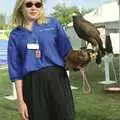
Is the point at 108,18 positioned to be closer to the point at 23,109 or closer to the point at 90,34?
the point at 90,34

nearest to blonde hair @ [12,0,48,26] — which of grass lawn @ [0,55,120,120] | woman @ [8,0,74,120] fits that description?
woman @ [8,0,74,120]

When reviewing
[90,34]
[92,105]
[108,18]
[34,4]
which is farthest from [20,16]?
[108,18]

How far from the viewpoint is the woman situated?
3.13 metres

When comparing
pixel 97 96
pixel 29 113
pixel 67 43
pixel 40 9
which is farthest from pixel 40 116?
pixel 97 96

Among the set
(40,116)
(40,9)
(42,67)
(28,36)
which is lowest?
(40,116)

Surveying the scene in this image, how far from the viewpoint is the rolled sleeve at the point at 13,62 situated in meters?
3.19

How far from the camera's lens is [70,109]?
127 inches

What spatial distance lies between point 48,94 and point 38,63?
240mm

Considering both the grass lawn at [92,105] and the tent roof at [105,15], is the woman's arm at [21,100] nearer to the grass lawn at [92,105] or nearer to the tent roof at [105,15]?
the grass lawn at [92,105]

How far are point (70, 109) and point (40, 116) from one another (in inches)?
9.2

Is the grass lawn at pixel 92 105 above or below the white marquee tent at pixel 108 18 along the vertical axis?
below

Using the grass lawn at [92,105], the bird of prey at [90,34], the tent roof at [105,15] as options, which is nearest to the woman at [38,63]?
the bird of prey at [90,34]

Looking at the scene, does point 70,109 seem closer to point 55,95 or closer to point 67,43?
point 55,95

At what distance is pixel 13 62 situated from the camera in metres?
3.21
